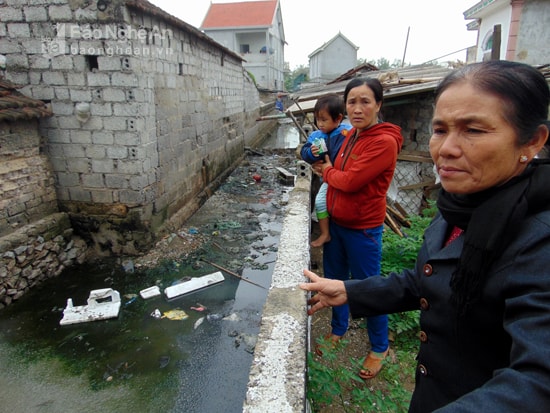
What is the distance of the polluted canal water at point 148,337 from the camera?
9.77 feet

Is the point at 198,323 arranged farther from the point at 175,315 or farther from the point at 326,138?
the point at 326,138

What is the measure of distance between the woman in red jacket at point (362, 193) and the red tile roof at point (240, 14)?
101 ft

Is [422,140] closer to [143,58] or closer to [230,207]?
[230,207]

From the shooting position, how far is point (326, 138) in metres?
3.21

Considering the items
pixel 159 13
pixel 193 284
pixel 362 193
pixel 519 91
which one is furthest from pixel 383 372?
pixel 159 13

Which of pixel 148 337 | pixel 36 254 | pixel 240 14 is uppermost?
pixel 240 14

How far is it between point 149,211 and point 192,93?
3.18 meters

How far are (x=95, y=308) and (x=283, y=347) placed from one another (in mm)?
2968

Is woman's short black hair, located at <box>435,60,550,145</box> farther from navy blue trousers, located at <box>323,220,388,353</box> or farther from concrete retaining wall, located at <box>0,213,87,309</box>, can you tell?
concrete retaining wall, located at <box>0,213,87,309</box>

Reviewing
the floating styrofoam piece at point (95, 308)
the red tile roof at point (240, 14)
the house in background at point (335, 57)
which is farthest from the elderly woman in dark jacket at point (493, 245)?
the house in background at point (335, 57)

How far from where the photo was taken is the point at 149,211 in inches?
213

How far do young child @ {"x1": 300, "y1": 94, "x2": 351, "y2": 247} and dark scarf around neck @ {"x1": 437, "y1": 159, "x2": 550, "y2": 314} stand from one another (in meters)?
2.14

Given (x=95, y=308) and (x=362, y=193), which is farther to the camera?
(x=95, y=308)

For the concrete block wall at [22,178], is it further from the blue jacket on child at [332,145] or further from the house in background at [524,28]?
the house in background at [524,28]
